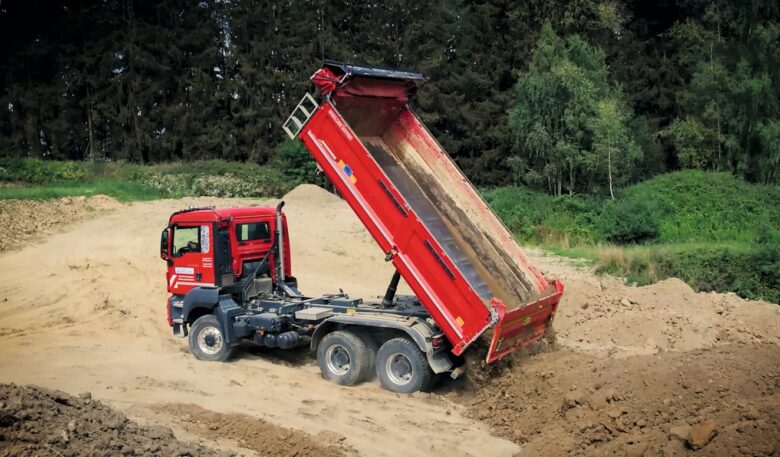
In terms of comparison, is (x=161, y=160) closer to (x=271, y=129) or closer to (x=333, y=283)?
(x=271, y=129)

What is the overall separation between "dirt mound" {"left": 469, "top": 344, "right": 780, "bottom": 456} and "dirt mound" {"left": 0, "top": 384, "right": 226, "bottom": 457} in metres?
3.92

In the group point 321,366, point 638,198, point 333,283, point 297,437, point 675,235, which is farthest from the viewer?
point 638,198

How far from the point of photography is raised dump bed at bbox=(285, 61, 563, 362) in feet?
30.7

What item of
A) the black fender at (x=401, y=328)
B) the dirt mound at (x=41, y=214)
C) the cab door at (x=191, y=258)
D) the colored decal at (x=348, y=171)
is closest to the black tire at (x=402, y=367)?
the black fender at (x=401, y=328)

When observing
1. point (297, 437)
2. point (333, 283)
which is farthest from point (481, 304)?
point (333, 283)

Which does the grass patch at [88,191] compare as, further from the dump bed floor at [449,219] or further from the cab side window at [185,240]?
the dump bed floor at [449,219]

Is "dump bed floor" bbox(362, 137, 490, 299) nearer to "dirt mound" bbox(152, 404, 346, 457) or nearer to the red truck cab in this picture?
the red truck cab

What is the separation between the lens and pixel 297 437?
313 inches

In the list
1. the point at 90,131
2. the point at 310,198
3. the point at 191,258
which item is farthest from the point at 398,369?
the point at 90,131

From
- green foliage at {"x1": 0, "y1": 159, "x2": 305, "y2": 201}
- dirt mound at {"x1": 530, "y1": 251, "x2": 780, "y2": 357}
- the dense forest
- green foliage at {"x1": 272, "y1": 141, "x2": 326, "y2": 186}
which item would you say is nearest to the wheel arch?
dirt mound at {"x1": 530, "y1": 251, "x2": 780, "y2": 357}

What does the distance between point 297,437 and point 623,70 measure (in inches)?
1510

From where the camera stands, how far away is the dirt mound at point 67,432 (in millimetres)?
6402

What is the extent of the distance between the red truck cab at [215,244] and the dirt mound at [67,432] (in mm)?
4330

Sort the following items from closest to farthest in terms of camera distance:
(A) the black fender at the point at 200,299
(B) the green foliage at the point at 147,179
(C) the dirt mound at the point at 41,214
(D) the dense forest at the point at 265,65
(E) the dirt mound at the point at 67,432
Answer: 1. (E) the dirt mound at the point at 67,432
2. (A) the black fender at the point at 200,299
3. (C) the dirt mound at the point at 41,214
4. (B) the green foliage at the point at 147,179
5. (D) the dense forest at the point at 265,65
